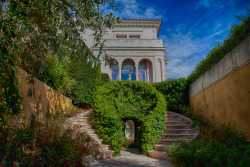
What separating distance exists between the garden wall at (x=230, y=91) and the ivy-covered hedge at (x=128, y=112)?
2.30 metres

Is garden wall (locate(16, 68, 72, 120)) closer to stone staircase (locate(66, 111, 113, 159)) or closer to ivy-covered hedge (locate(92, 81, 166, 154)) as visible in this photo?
stone staircase (locate(66, 111, 113, 159))

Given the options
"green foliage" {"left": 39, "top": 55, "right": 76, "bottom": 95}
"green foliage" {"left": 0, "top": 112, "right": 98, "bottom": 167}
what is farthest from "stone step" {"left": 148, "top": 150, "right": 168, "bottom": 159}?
"green foliage" {"left": 39, "top": 55, "right": 76, "bottom": 95}

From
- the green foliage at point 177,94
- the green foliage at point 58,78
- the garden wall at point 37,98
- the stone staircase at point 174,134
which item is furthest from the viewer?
the green foliage at point 177,94

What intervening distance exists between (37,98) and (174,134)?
5768 mm

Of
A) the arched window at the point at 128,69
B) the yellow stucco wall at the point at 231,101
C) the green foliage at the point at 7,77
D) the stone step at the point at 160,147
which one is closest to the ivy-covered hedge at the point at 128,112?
the stone step at the point at 160,147

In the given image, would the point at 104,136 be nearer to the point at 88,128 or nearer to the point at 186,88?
the point at 88,128

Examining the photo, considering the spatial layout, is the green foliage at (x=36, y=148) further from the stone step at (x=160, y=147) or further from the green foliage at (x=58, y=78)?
the green foliage at (x=58, y=78)

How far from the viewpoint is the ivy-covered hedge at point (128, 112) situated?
295 inches

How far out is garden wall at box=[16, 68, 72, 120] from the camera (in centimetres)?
484

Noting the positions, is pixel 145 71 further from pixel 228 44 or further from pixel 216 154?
pixel 216 154

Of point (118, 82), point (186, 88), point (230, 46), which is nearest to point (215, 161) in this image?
point (230, 46)

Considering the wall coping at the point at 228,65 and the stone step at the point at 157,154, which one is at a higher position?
the wall coping at the point at 228,65

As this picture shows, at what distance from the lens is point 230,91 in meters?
Result: 5.73

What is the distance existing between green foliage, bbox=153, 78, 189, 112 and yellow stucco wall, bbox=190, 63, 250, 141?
2923mm
